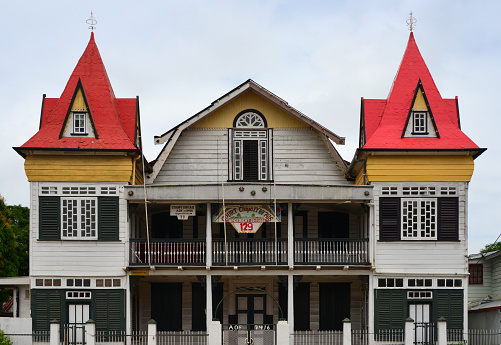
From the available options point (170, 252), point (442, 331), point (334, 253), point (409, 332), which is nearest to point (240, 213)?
point (170, 252)

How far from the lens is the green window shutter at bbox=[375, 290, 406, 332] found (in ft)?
112

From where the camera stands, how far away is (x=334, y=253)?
35000 millimetres

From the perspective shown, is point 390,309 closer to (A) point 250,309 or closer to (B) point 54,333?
(A) point 250,309

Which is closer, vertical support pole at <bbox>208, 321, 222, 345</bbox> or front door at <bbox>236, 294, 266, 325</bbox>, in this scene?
vertical support pole at <bbox>208, 321, 222, 345</bbox>

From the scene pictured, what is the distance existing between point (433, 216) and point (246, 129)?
8.67 meters

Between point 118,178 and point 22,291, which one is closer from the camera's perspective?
point 118,178

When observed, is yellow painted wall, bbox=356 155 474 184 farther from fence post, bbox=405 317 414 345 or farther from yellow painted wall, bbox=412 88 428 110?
fence post, bbox=405 317 414 345

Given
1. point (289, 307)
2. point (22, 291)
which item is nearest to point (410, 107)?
point (289, 307)

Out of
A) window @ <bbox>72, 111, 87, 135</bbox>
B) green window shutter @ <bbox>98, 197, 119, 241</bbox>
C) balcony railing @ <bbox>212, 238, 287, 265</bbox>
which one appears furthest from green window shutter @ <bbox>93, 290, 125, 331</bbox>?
window @ <bbox>72, 111, 87, 135</bbox>

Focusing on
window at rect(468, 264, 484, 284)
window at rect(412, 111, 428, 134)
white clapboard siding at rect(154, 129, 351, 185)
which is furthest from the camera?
window at rect(468, 264, 484, 284)

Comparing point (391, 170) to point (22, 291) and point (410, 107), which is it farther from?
point (22, 291)

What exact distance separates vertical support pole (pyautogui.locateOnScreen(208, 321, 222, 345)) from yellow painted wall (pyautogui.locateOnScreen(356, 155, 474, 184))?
327 inches

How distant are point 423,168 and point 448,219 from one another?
7.26 ft

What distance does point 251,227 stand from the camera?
115 ft
